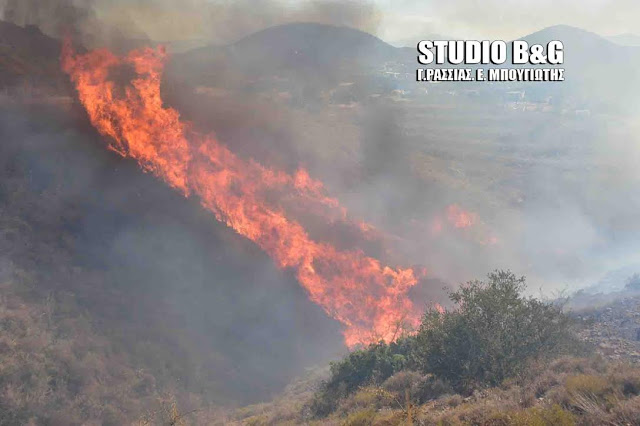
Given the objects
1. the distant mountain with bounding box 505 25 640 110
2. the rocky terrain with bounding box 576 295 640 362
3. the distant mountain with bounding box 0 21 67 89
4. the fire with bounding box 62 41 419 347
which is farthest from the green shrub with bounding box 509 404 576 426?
the distant mountain with bounding box 505 25 640 110

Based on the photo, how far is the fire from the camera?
30.1 metres

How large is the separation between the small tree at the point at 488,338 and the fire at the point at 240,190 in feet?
41.2

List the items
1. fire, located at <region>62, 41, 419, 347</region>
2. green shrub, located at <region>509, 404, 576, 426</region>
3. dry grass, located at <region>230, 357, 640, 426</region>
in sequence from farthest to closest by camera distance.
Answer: fire, located at <region>62, 41, 419, 347</region> → dry grass, located at <region>230, 357, 640, 426</region> → green shrub, located at <region>509, 404, 576, 426</region>

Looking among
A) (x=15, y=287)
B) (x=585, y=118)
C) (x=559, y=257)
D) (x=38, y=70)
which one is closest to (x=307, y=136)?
(x=38, y=70)

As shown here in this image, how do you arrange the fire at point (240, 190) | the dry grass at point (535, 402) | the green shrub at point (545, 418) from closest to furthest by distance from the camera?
1. the green shrub at point (545, 418)
2. the dry grass at point (535, 402)
3. the fire at point (240, 190)

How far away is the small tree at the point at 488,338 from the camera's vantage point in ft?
46.0

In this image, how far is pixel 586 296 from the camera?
34250 mm

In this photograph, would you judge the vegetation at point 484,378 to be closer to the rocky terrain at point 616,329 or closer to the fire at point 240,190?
the rocky terrain at point 616,329

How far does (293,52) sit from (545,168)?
45867 millimetres

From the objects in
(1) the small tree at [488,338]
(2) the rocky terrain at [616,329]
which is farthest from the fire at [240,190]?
(1) the small tree at [488,338]

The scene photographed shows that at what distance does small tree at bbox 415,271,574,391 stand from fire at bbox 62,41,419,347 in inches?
495

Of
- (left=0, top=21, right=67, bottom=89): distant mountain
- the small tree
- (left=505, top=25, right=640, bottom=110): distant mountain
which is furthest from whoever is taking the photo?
(left=505, top=25, right=640, bottom=110): distant mountain

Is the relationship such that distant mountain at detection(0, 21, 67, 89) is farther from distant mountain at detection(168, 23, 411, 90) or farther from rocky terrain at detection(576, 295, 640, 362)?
rocky terrain at detection(576, 295, 640, 362)

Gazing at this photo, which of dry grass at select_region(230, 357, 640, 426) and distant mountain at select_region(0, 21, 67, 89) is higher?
distant mountain at select_region(0, 21, 67, 89)
